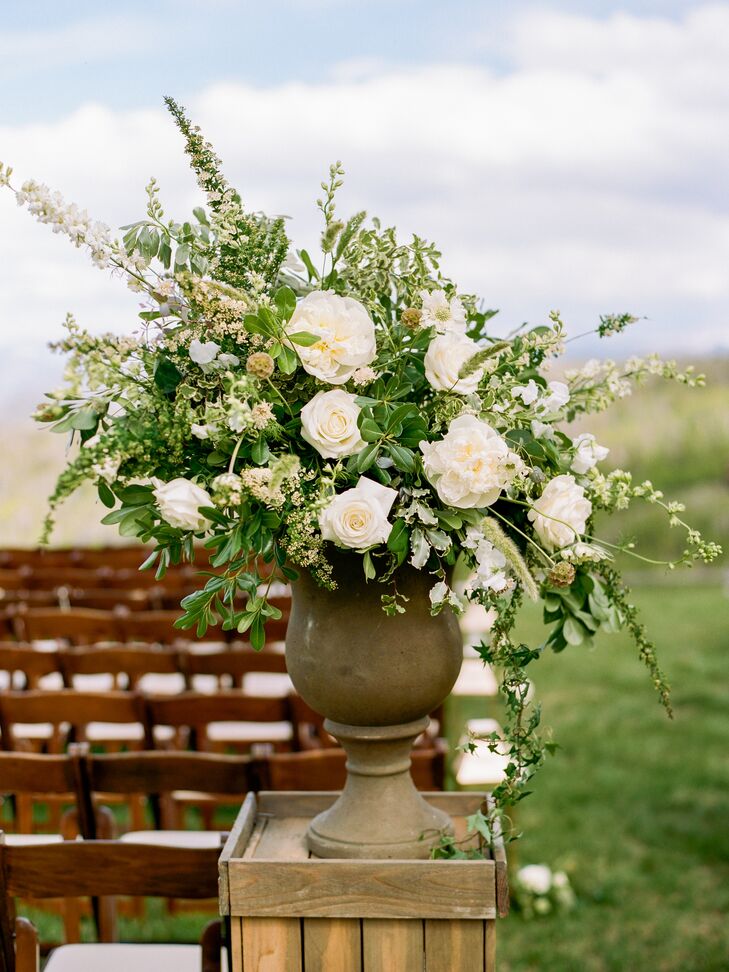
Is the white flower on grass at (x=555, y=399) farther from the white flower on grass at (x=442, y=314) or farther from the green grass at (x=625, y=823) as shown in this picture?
the green grass at (x=625, y=823)

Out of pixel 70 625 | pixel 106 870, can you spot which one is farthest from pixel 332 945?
pixel 70 625

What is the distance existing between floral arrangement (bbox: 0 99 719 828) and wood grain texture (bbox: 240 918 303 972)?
1.33ft

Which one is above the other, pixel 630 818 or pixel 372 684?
pixel 372 684

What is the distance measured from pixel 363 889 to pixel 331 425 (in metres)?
0.70

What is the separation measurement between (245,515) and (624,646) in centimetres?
824

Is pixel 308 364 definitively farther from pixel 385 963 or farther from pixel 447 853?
pixel 385 963

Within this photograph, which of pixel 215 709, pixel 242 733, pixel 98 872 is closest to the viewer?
pixel 98 872

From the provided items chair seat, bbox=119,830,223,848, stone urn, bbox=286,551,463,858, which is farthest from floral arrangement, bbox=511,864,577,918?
stone urn, bbox=286,551,463,858

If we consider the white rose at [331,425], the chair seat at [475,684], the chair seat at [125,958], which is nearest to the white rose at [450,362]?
the white rose at [331,425]

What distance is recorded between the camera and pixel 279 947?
1.65 m

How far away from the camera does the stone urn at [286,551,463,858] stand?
1.70 metres

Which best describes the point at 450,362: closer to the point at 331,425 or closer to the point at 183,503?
the point at 331,425

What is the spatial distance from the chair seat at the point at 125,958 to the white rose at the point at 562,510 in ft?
4.36

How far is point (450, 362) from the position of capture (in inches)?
60.2
